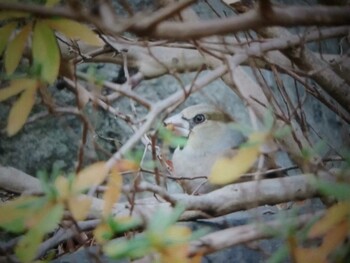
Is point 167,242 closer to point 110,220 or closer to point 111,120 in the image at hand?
point 110,220

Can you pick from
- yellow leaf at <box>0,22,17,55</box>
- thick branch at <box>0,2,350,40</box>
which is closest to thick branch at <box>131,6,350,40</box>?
thick branch at <box>0,2,350,40</box>

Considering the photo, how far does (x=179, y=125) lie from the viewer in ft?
7.02

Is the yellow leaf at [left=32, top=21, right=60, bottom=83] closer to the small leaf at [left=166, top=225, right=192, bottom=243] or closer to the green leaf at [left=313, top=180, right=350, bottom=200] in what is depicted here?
the small leaf at [left=166, top=225, right=192, bottom=243]

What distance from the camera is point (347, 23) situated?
3.05 ft

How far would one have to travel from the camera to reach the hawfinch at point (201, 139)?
2.16 meters

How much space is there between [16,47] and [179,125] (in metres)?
1.07

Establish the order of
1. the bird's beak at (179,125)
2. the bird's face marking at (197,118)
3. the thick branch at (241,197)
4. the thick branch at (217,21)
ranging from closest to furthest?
1. the thick branch at (217,21)
2. the thick branch at (241,197)
3. the bird's beak at (179,125)
4. the bird's face marking at (197,118)

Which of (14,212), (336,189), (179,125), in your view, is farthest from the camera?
(179,125)

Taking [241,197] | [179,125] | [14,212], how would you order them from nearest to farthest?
[14,212] < [241,197] < [179,125]

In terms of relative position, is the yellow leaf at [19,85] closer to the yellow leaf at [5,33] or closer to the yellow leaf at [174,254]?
the yellow leaf at [5,33]

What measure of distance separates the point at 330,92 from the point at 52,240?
2.65 feet

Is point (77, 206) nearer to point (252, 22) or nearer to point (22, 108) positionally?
point (22, 108)

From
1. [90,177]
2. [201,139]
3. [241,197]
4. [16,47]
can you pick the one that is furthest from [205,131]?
[90,177]

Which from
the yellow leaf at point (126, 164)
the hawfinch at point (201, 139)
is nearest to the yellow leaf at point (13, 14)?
the yellow leaf at point (126, 164)
